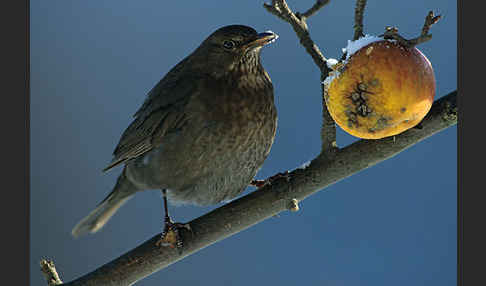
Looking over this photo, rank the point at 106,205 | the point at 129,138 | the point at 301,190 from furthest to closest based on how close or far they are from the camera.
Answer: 1. the point at 106,205
2. the point at 129,138
3. the point at 301,190

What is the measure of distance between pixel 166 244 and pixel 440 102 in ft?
4.79

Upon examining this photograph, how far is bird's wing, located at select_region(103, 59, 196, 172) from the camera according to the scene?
3.08 metres

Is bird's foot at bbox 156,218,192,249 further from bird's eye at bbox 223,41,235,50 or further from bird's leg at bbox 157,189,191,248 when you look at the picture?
bird's eye at bbox 223,41,235,50

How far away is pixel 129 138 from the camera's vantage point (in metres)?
3.36

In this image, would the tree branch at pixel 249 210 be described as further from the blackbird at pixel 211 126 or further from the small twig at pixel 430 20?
the small twig at pixel 430 20

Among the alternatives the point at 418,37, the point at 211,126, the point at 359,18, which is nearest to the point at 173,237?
the point at 211,126

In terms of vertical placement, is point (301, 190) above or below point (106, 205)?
below

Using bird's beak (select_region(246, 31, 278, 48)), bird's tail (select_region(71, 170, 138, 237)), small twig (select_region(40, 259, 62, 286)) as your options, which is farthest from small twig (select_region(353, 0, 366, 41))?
bird's tail (select_region(71, 170, 138, 237))

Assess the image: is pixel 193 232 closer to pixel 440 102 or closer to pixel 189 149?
pixel 189 149

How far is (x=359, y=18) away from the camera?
1.98 metres

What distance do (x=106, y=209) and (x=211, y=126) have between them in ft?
4.15

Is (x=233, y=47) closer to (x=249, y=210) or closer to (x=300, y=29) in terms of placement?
(x=300, y=29)

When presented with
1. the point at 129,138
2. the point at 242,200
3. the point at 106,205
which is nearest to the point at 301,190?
the point at 242,200

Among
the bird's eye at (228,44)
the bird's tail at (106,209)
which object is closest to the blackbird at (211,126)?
the bird's eye at (228,44)
